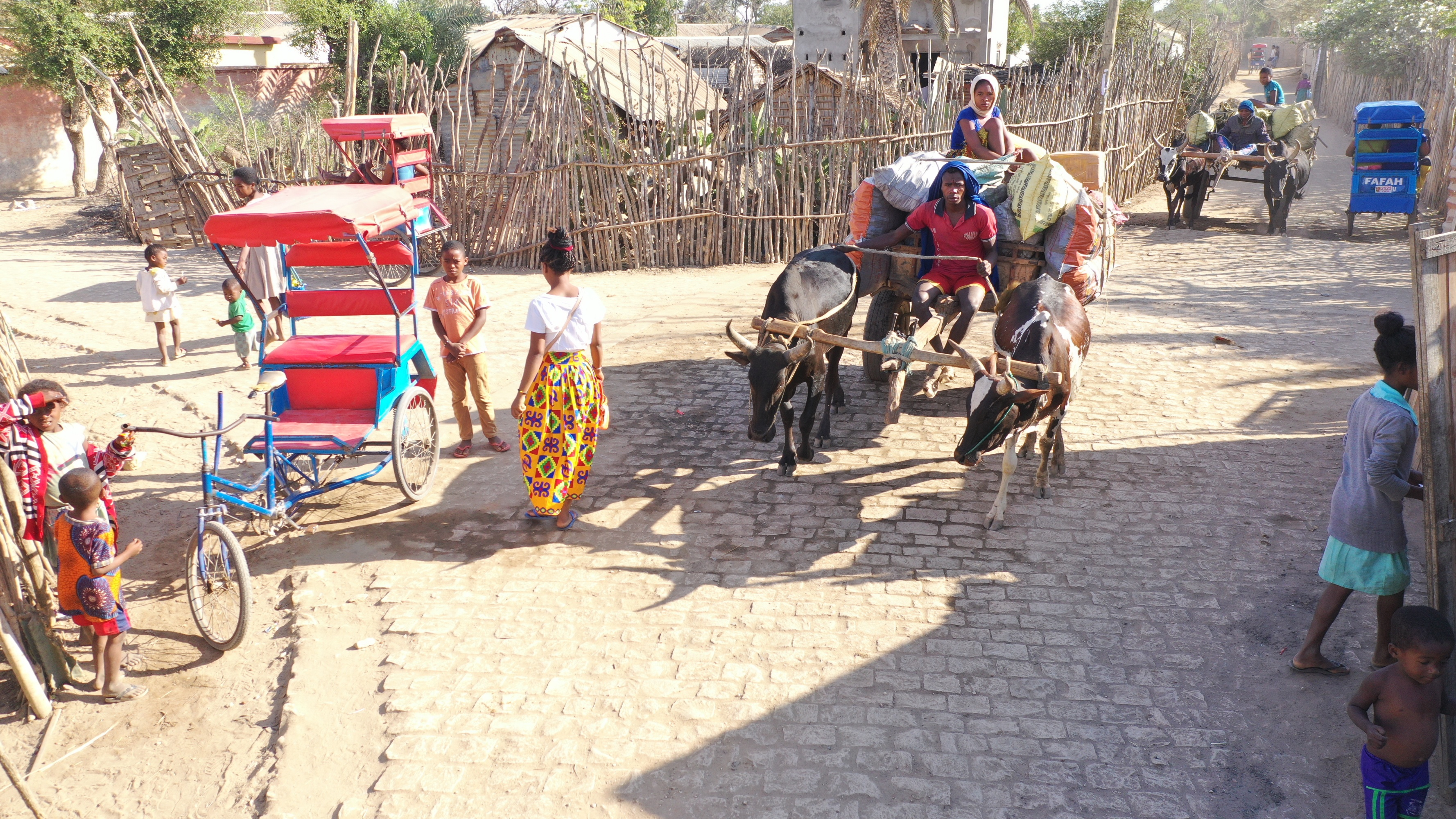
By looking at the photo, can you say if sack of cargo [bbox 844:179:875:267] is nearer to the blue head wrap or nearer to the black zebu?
the blue head wrap

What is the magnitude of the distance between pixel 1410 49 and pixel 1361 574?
25.3 m

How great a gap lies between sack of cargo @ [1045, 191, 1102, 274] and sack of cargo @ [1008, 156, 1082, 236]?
58 mm

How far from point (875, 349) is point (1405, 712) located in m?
3.23

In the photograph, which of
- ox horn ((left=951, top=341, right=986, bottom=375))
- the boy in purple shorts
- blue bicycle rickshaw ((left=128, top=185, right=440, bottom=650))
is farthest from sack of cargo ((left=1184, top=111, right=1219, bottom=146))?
the boy in purple shorts

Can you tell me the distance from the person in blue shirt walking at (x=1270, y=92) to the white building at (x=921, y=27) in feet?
50.2

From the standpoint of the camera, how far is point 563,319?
5.26 meters

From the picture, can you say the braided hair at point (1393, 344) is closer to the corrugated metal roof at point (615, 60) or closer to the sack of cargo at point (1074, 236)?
the sack of cargo at point (1074, 236)

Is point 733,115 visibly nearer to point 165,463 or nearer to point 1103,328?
point 1103,328

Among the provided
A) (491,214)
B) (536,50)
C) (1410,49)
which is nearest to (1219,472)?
(491,214)

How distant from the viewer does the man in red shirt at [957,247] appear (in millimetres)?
6762

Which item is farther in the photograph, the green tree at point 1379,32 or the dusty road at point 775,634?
the green tree at point 1379,32

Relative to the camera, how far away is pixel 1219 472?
20.4ft

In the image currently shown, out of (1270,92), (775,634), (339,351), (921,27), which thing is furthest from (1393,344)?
(921,27)

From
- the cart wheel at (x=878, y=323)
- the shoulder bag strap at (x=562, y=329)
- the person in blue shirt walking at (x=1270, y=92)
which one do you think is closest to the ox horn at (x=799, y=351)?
the shoulder bag strap at (x=562, y=329)
